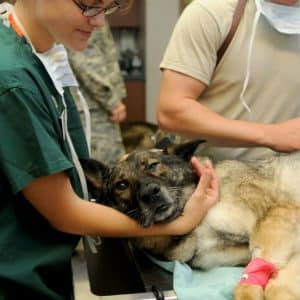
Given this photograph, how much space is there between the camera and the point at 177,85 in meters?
1.37

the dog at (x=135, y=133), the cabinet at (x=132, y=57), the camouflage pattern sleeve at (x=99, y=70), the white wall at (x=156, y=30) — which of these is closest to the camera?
the camouflage pattern sleeve at (x=99, y=70)

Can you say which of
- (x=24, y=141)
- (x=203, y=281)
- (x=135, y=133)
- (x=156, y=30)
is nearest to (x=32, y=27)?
(x=24, y=141)

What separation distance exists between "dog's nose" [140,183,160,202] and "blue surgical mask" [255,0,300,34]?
0.56 m

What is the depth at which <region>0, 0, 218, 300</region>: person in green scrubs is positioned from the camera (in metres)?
0.92

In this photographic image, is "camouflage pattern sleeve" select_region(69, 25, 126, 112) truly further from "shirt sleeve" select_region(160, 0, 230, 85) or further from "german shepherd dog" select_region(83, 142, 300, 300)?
"german shepherd dog" select_region(83, 142, 300, 300)

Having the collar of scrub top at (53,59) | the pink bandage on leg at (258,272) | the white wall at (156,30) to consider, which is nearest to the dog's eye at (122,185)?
the collar of scrub top at (53,59)

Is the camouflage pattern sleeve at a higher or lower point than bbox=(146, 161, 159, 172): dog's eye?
lower

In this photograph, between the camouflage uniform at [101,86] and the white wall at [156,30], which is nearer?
the camouflage uniform at [101,86]

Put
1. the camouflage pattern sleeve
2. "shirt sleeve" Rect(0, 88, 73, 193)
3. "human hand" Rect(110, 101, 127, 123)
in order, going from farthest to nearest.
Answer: "human hand" Rect(110, 101, 127, 123) → the camouflage pattern sleeve → "shirt sleeve" Rect(0, 88, 73, 193)

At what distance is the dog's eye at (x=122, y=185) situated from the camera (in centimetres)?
127

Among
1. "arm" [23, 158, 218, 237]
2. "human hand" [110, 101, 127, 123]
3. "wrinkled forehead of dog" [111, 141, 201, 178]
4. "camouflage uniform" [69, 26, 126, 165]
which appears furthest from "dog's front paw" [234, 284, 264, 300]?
"human hand" [110, 101, 127, 123]

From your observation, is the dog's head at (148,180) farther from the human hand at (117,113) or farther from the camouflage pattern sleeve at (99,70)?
the human hand at (117,113)

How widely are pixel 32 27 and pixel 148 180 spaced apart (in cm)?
48

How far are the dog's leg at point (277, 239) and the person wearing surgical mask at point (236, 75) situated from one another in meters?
0.23
